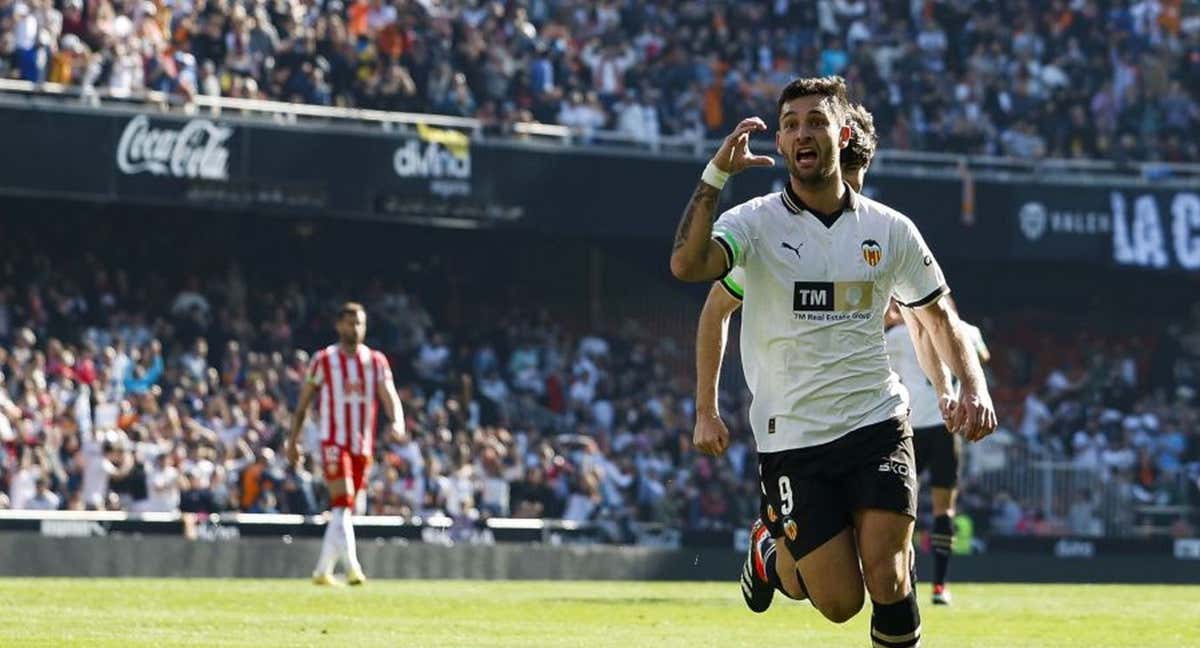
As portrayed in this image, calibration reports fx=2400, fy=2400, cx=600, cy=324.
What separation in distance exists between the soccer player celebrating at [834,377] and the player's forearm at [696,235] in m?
0.38

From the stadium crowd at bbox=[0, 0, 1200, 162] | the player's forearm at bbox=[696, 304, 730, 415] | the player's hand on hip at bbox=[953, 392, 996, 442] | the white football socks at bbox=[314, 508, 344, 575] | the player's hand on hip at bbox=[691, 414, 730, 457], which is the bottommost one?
the white football socks at bbox=[314, 508, 344, 575]

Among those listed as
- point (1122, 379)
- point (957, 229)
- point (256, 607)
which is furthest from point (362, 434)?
point (1122, 379)

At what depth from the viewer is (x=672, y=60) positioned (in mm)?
35594

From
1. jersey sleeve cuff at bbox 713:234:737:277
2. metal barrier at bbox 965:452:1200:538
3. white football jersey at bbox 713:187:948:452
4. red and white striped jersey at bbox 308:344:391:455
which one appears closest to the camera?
jersey sleeve cuff at bbox 713:234:737:277

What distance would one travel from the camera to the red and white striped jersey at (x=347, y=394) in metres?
19.3

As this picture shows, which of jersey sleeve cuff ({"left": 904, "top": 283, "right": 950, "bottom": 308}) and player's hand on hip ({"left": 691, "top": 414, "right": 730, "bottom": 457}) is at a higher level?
jersey sleeve cuff ({"left": 904, "top": 283, "right": 950, "bottom": 308})

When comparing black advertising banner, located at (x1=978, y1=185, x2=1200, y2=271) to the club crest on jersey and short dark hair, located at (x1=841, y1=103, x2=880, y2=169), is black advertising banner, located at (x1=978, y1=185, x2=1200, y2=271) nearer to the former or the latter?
short dark hair, located at (x1=841, y1=103, x2=880, y2=169)

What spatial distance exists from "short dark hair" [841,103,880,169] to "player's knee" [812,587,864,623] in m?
1.83

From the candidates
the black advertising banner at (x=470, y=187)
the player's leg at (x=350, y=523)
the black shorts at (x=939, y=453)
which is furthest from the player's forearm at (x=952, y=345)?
the black advertising banner at (x=470, y=187)

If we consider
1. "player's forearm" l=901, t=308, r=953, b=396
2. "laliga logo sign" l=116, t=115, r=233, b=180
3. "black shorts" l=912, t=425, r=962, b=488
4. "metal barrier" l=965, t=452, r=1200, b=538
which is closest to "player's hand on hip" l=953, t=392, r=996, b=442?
"player's forearm" l=901, t=308, r=953, b=396

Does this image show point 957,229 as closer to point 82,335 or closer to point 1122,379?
point 1122,379

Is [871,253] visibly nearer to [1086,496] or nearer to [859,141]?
[859,141]

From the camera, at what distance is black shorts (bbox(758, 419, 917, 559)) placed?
9148 millimetres

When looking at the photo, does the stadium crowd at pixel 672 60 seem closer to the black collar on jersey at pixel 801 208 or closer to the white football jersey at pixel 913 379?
the white football jersey at pixel 913 379
